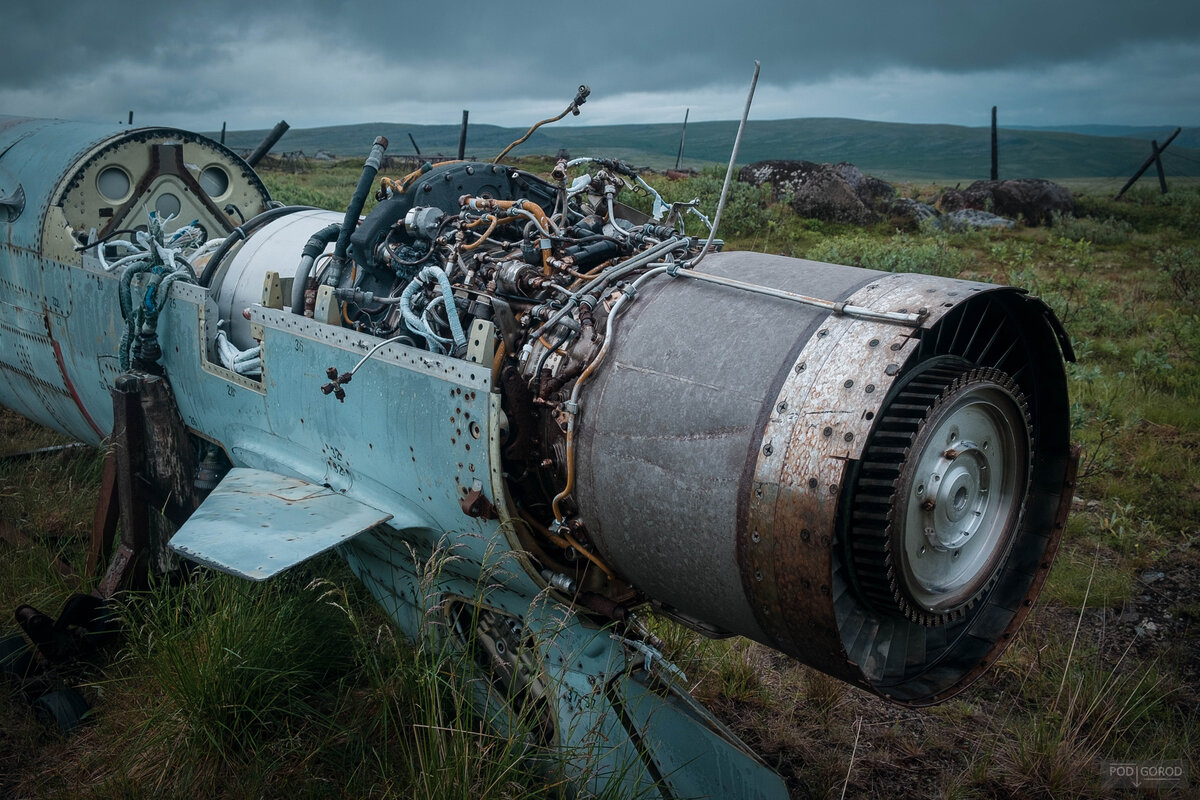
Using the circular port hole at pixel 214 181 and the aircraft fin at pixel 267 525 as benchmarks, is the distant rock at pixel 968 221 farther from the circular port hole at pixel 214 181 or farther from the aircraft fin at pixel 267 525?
the aircraft fin at pixel 267 525

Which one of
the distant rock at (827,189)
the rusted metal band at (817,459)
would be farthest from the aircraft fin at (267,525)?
the distant rock at (827,189)

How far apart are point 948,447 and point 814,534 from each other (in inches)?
21.0

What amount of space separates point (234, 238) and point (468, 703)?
289 centimetres

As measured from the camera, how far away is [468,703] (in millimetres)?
2523

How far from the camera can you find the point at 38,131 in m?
5.10

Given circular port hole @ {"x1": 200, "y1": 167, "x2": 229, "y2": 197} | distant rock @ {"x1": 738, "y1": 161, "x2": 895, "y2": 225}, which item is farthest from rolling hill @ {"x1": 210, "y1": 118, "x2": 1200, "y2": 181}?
circular port hole @ {"x1": 200, "y1": 167, "x2": 229, "y2": 197}

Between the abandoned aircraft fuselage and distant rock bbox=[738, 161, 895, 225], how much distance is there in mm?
11891

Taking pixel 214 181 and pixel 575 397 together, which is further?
pixel 214 181

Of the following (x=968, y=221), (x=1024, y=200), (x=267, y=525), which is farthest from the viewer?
(x=1024, y=200)

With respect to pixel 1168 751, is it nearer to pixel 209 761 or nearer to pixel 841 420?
pixel 841 420

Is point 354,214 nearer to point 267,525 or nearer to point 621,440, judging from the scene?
point 267,525

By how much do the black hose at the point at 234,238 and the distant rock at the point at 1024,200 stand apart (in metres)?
14.1

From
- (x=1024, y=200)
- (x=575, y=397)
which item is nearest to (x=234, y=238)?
(x=575, y=397)

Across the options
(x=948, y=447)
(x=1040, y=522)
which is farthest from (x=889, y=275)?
(x=1040, y=522)
